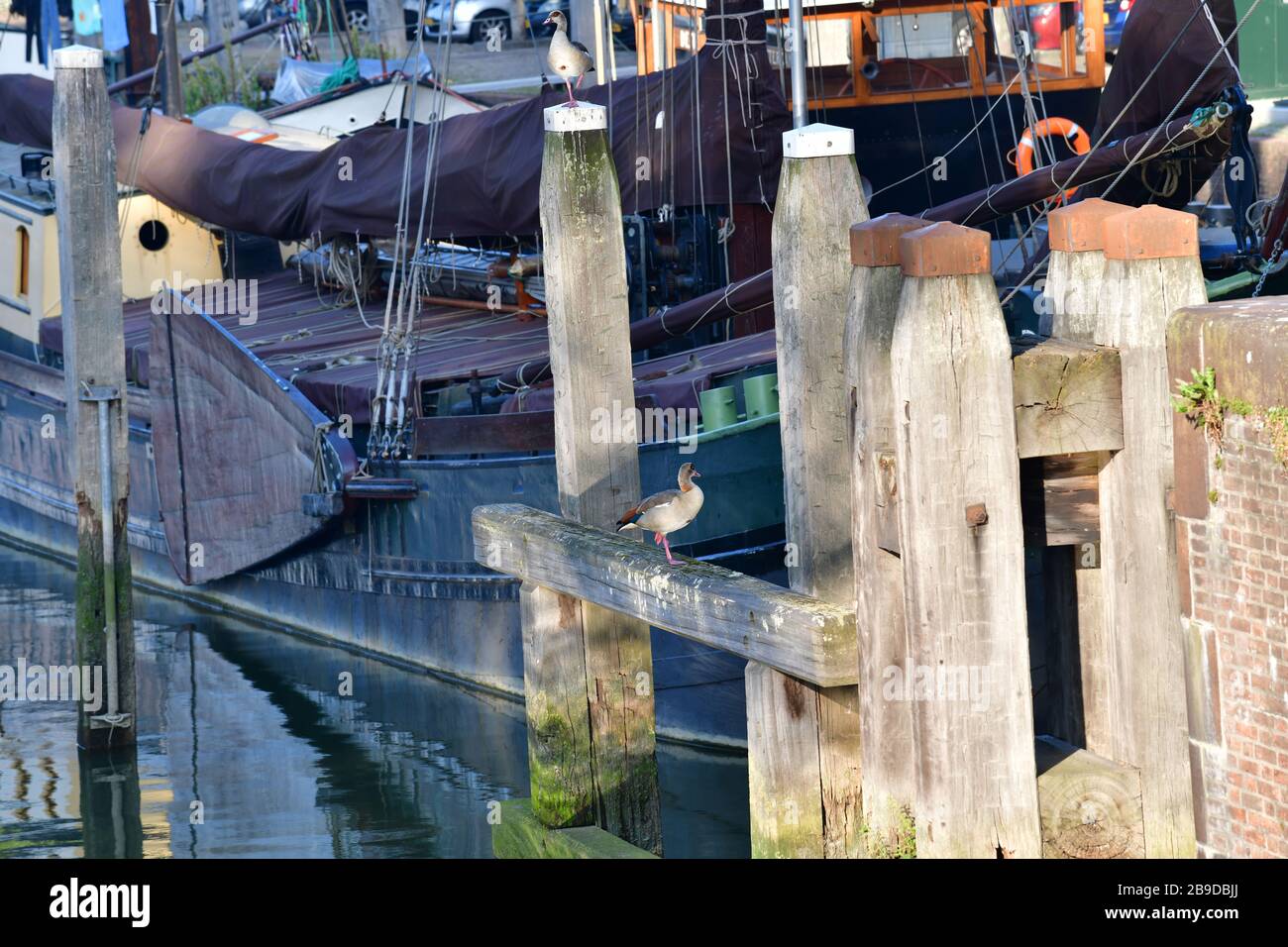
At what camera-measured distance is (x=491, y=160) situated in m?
14.3

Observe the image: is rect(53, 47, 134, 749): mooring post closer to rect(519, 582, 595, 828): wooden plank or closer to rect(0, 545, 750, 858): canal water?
rect(0, 545, 750, 858): canal water

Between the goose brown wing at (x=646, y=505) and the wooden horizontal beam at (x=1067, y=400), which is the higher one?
the wooden horizontal beam at (x=1067, y=400)

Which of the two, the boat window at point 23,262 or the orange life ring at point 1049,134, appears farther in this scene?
the boat window at point 23,262

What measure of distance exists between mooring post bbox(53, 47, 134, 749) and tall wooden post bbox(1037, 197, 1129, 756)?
296 inches

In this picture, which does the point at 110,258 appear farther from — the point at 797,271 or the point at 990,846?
the point at 990,846

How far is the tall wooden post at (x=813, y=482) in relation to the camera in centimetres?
520

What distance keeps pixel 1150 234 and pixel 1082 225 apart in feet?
0.59

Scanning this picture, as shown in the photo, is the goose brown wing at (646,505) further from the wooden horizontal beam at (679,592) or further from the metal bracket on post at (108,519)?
the metal bracket on post at (108,519)

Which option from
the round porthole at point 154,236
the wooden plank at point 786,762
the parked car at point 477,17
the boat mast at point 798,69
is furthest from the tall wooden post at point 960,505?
the parked car at point 477,17

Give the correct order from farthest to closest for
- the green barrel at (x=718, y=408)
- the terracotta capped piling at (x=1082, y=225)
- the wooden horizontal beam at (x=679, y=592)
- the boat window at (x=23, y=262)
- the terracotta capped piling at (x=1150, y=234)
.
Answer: the boat window at (x=23, y=262) → the green barrel at (x=718, y=408) → the wooden horizontal beam at (x=679, y=592) → the terracotta capped piling at (x=1082, y=225) → the terracotta capped piling at (x=1150, y=234)

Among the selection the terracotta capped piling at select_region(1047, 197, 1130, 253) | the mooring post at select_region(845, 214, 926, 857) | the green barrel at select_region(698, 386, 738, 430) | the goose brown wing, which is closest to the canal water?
the green barrel at select_region(698, 386, 738, 430)

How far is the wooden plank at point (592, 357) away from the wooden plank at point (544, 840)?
23 cm
